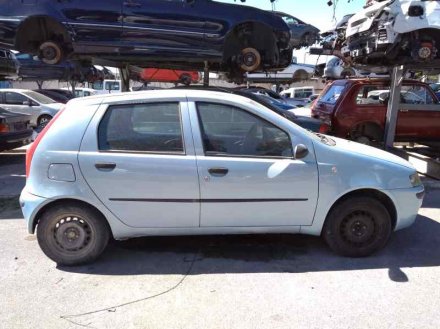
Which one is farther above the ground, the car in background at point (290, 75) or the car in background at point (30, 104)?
the car in background at point (290, 75)

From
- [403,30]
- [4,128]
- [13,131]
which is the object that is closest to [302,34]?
[403,30]

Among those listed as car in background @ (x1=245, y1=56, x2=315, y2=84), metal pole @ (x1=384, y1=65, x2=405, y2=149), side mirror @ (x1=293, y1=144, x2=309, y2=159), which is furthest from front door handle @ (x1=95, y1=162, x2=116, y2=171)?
car in background @ (x1=245, y1=56, x2=315, y2=84)

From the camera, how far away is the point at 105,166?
379cm

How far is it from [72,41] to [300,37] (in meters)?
7.74

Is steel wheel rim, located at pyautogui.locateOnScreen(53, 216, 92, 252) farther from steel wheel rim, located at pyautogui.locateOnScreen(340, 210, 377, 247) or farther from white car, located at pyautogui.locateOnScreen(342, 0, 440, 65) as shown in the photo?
white car, located at pyautogui.locateOnScreen(342, 0, 440, 65)

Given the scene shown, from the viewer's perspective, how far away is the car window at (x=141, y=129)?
3.87 m

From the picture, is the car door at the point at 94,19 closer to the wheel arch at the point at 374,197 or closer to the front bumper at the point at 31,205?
the front bumper at the point at 31,205

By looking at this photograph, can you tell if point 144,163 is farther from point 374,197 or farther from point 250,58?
point 250,58

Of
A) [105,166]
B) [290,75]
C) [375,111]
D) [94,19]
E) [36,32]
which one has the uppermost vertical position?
[94,19]

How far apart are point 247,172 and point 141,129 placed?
1019 millimetres

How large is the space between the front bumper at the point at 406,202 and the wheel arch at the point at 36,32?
591 centimetres

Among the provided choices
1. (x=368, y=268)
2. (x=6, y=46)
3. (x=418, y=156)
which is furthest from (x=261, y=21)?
(x=368, y=268)

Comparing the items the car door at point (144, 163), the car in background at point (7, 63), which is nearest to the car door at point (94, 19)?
the car door at point (144, 163)

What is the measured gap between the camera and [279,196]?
3.91m
